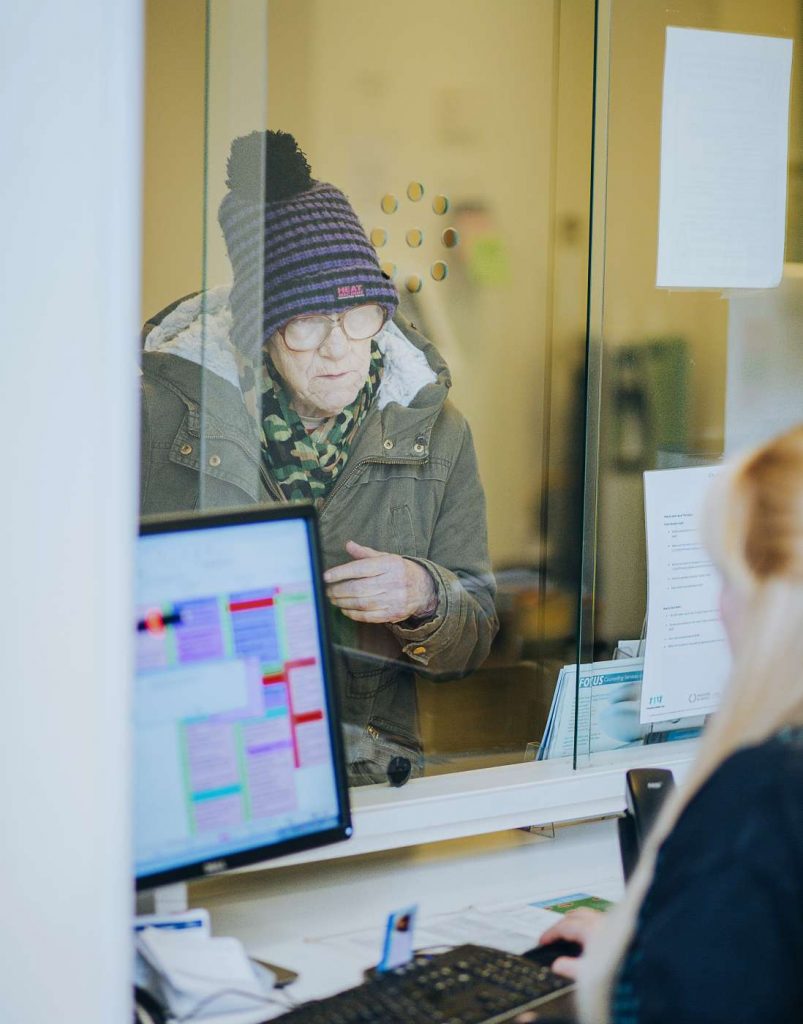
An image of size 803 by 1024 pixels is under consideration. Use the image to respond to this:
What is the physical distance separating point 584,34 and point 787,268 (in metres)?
0.78

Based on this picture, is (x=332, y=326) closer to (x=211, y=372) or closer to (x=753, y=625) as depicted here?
(x=211, y=372)

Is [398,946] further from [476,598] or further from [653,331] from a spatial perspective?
[653,331]

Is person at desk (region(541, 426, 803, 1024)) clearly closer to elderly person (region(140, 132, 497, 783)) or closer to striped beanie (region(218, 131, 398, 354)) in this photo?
elderly person (region(140, 132, 497, 783))

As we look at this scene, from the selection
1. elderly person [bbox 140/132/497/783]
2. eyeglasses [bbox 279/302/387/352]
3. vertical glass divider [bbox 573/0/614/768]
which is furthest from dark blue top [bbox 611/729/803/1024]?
eyeglasses [bbox 279/302/387/352]

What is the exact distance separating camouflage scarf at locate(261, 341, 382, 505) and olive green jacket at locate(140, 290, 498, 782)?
22mm

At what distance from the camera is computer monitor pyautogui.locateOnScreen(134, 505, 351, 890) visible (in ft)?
4.12

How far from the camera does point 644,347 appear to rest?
2.38 meters

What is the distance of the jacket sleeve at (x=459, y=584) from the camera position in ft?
7.86

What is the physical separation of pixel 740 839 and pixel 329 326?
1512 mm

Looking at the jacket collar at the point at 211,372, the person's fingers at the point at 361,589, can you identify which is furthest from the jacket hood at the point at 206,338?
the person's fingers at the point at 361,589

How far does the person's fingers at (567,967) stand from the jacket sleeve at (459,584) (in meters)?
1.05

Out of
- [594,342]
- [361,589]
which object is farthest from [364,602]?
[594,342]

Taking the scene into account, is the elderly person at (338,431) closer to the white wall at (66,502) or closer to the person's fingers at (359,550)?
the person's fingers at (359,550)

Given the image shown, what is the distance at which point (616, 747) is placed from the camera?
2156mm
